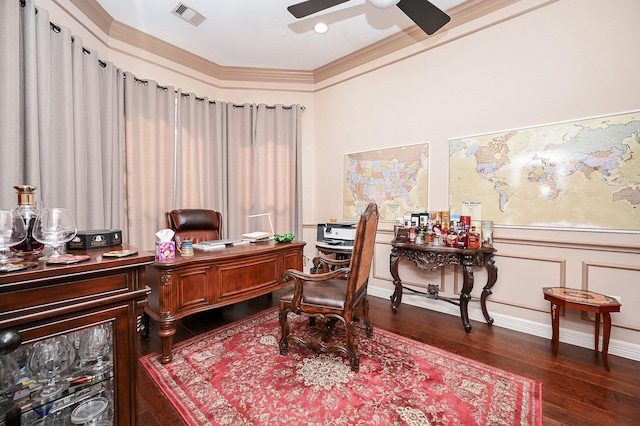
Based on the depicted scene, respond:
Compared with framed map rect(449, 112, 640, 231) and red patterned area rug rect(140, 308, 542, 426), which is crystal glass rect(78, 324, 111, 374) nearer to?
red patterned area rug rect(140, 308, 542, 426)

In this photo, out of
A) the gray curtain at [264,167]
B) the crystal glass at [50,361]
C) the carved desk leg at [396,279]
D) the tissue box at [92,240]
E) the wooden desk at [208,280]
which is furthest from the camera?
the gray curtain at [264,167]

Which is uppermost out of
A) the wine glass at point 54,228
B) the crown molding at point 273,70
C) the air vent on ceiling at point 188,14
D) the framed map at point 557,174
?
the air vent on ceiling at point 188,14

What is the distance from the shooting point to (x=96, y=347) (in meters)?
1.11

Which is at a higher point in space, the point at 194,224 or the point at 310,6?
the point at 310,6

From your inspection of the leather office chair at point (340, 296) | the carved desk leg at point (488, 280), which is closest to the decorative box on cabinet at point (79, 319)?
the leather office chair at point (340, 296)

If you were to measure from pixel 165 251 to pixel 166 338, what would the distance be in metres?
0.63

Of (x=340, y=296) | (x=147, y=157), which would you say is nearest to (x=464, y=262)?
(x=340, y=296)

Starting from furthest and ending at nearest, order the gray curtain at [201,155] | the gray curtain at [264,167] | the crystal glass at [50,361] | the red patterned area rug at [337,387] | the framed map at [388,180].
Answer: the gray curtain at [264,167] → the gray curtain at [201,155] → the framed map at [388,180] → the red patterned area rug at [337,387] → the crystal glass at [50,361]

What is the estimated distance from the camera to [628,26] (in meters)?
2.08

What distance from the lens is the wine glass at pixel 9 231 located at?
99cm

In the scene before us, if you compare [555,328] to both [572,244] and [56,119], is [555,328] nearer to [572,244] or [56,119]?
[572,244]

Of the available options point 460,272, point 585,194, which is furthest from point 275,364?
point 585,194

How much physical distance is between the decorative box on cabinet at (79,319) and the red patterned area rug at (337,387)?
0.60 m

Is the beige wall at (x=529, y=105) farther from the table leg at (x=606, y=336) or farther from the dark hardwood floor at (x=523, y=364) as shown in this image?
the table leg at (x=606, y=336)
